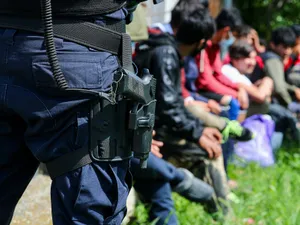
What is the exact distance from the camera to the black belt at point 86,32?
6.53ft

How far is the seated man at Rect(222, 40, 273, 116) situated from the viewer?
618 centimetres

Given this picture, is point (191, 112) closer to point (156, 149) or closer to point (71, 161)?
point (156, 149)

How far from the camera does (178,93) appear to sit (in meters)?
3.95

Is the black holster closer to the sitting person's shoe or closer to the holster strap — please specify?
the holster strap

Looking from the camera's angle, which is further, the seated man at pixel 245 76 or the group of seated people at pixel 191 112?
the seated man at pixel 245 76

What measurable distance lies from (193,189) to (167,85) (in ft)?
2.17

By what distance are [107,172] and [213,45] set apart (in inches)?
158

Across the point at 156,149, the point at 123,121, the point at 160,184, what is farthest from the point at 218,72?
the point at 123,121

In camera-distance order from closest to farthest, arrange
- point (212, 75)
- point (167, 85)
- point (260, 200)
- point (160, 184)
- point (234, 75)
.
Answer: point (160, 184), point (167, 85), point (260, 200), point (212, 75), point (234, 75)

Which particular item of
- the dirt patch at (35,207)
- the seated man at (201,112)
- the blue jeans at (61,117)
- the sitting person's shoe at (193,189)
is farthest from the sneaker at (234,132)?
the blue jeans at (61,117)

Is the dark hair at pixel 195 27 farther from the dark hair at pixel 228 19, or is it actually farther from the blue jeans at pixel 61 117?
the blue jeans at pixel 61 117

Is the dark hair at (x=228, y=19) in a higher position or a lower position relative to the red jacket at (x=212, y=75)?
higher

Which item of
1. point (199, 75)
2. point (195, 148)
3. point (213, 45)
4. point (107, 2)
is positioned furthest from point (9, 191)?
point (213, 45)

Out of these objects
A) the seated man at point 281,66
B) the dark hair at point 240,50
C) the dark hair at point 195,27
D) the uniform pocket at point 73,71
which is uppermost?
the uniform pocket at point 73,71
